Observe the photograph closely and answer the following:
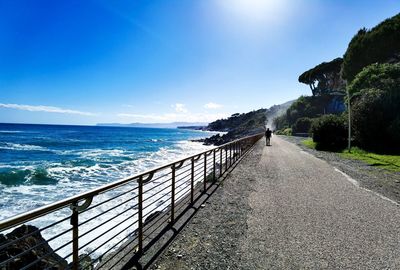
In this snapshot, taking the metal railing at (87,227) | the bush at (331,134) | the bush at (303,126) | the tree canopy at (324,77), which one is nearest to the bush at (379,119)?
the bush at (331,134)

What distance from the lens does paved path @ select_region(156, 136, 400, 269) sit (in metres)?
3.30

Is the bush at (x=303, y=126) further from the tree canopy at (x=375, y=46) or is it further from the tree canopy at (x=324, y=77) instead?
the tree canopy at (x=324, y=77)

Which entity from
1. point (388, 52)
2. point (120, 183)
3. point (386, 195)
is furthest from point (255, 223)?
point (388, 52)

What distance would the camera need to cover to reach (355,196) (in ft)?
21.2

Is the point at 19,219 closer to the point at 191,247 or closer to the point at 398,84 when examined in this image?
the point at 191,247

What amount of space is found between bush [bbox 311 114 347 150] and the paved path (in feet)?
49.5

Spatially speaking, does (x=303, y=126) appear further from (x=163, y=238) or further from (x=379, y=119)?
(x=163, y=238)

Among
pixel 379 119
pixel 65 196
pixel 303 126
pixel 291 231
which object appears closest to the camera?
pixel 291 231

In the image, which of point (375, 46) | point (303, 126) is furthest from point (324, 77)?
point (375, 46)

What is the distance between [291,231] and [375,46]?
4106 centimetres

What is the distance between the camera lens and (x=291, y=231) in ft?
13.7

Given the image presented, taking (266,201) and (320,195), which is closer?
(266,201)

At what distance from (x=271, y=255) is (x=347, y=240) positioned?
4.46 feet

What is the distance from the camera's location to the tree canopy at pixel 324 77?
64375mm
